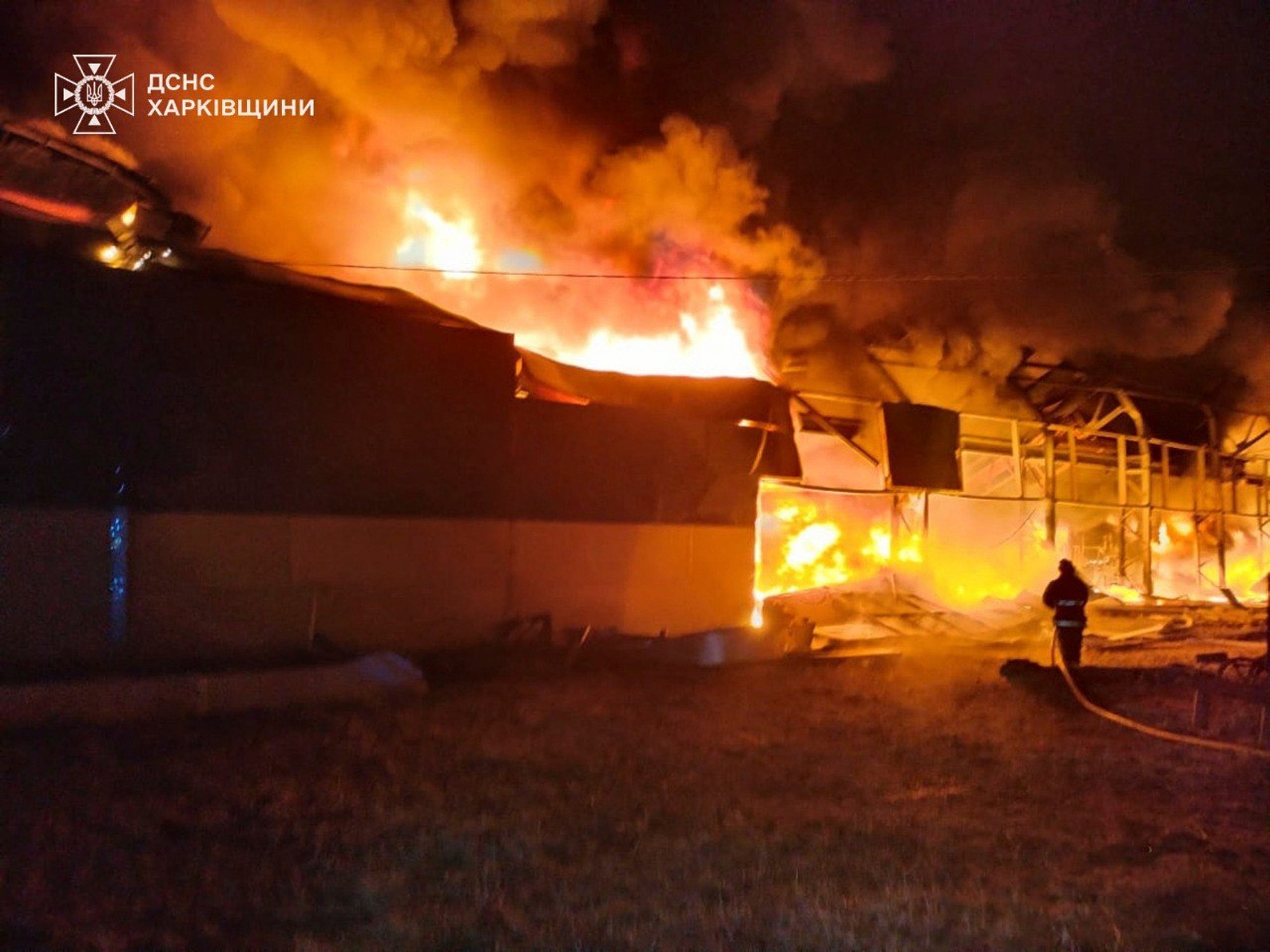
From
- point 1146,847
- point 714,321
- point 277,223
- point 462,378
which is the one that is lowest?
point 1146,847

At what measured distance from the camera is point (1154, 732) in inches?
285

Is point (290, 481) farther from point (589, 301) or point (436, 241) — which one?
point (436, 241)

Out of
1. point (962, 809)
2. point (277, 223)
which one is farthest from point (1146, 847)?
point (277, 223)

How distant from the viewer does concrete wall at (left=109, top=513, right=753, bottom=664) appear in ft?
27.4

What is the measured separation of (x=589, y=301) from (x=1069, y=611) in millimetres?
7925

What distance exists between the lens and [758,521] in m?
13.7

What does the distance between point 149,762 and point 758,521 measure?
922 cm

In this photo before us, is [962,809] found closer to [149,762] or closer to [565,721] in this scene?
[565,721]

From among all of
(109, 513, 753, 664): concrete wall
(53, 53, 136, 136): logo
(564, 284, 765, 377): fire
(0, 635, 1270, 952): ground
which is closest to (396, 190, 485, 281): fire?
(564, 284, 765, 377): fire

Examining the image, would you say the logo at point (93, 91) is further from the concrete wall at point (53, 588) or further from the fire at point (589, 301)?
the concrete wall at point (53, 588)

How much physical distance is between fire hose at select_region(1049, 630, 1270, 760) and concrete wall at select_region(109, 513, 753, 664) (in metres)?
4.36

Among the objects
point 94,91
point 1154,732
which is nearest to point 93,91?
point 94,91

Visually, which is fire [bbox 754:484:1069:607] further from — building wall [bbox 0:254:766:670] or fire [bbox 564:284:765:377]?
building wall [bbox 0:254:766:670]

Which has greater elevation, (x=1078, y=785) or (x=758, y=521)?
(x=758, y=521)
